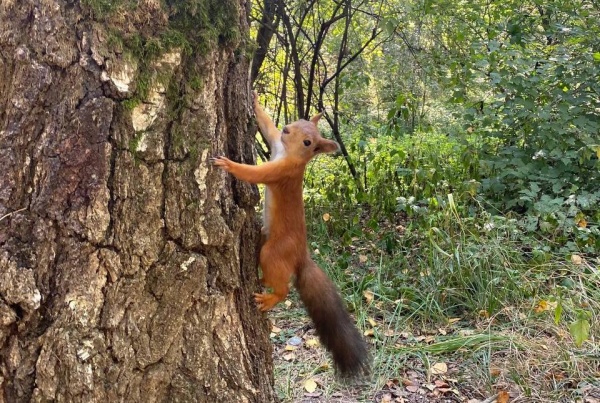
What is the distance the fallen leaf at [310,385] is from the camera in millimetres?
3445

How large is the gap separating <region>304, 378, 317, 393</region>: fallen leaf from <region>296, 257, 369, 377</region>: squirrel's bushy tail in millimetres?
947

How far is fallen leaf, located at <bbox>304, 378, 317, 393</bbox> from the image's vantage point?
345 centimetres

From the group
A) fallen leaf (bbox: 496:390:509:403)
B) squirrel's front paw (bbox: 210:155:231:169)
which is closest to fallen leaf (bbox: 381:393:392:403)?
fallen leaf (bbox: 496:390:509:403)

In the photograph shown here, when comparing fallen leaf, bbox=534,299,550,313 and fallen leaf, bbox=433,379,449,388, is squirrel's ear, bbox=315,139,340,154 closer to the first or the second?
fallen leaf, bbox=433,379,449,388

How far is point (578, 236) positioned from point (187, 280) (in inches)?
150

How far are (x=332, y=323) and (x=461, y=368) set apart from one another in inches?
58.4

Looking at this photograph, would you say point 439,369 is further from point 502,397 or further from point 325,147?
point 325,147

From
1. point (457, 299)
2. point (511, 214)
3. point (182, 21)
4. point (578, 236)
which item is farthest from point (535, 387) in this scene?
point (182, 21)

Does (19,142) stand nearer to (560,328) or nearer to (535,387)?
(535,387)

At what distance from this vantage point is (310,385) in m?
3.48

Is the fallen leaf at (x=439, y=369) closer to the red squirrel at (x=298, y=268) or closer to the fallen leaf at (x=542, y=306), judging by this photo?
the fallen leaf at (x=542, y=306)

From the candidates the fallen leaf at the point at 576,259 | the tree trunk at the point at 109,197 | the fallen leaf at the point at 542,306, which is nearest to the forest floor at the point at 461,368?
the fallen leaf at the point at 542,306

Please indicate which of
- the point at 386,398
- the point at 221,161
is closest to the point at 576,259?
the point at 386,398

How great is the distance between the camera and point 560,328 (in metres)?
3.85
